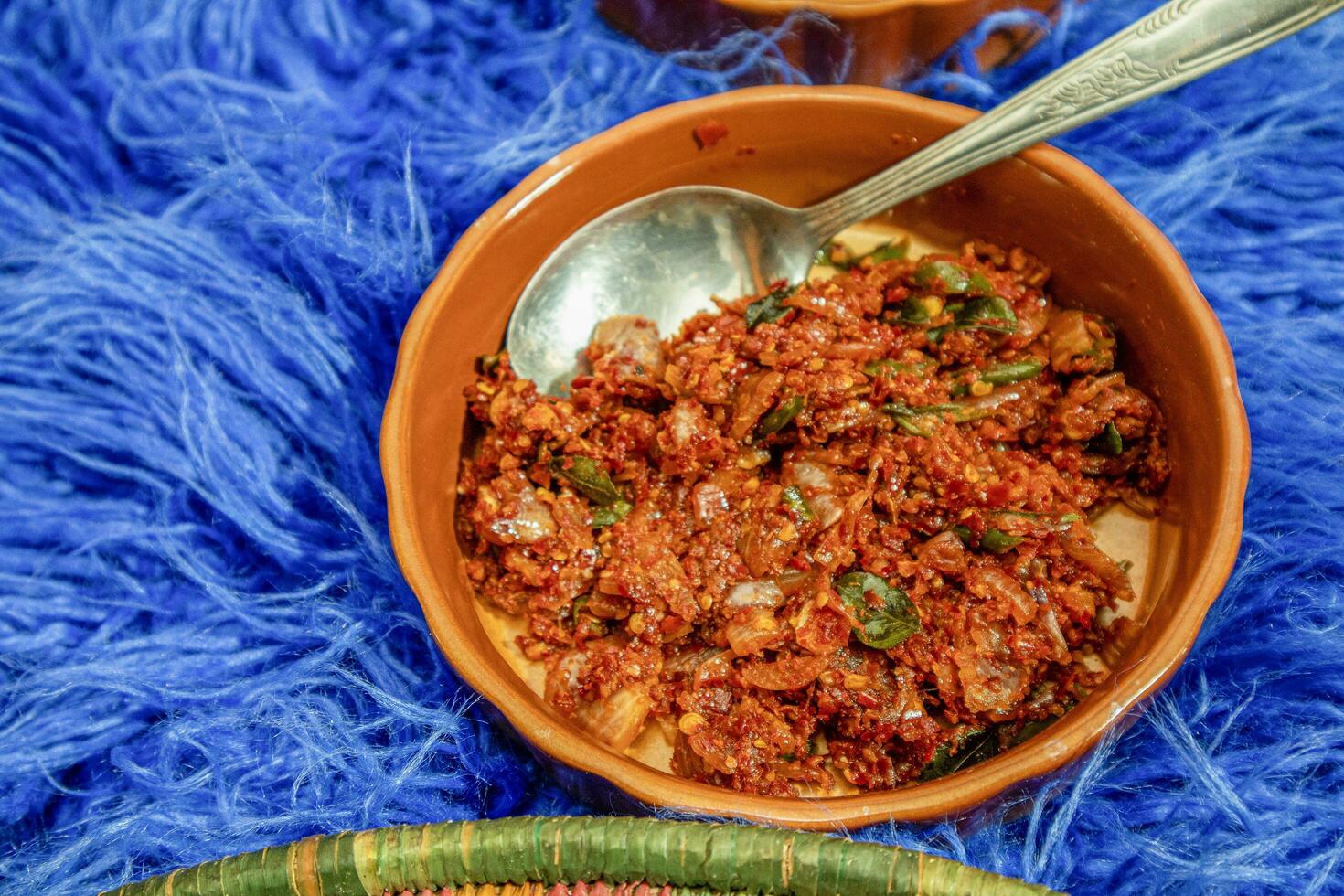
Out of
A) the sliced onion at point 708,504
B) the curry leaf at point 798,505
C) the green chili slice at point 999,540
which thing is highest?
the green chili slice at point 999,540

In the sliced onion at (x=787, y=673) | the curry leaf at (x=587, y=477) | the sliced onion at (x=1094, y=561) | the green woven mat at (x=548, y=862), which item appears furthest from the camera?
the curry leaf at (x=587, y=477)

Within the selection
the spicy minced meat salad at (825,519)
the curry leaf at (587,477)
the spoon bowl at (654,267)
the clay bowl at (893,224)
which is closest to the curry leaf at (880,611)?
the spicy minced meat salad at (825,519)

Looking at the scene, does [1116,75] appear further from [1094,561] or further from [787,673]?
[787,673]

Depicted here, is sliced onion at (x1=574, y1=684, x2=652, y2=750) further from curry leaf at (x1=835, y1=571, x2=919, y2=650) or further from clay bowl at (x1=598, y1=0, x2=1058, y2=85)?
clay bowl at (x1=598, y1=0, x2=1058, y2=85)

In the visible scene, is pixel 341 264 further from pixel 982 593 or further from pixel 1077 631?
pixel 1077 631

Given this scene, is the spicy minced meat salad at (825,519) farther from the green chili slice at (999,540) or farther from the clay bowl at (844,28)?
the clay bowl at (844,28)

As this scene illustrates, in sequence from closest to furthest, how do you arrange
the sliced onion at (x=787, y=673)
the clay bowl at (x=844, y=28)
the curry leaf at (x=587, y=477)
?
1. the sliced onion at (x=787, y=673)
2. the curry leaf at (x=587, y=477)
3. the clay bowl at (x=844, y=28)
